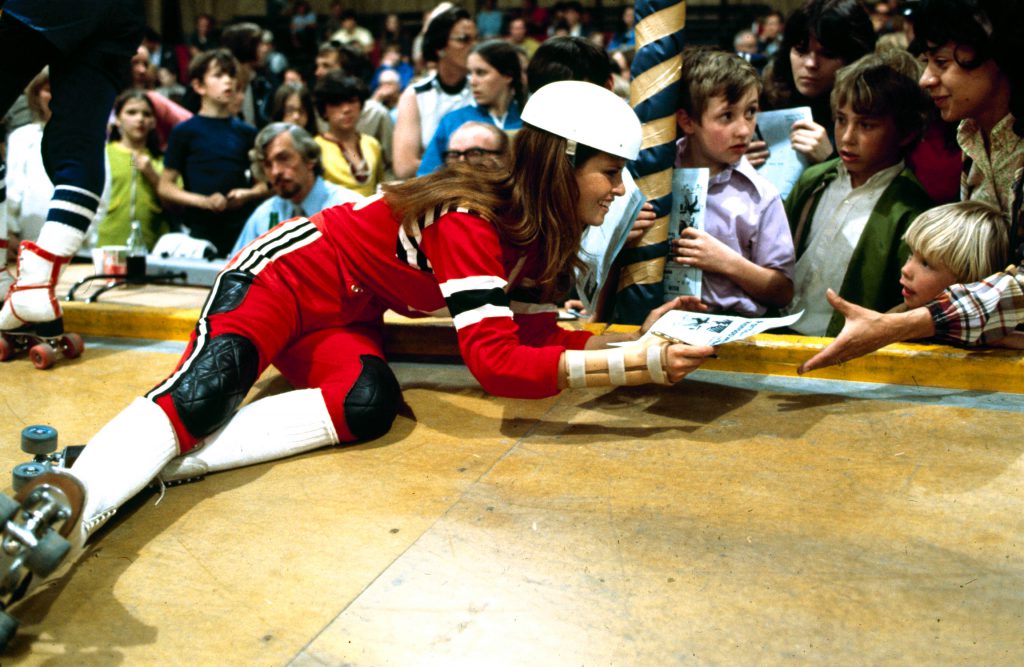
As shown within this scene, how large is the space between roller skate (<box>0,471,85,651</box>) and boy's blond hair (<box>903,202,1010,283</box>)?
2.43m

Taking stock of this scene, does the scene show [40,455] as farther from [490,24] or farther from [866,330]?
[490,24]

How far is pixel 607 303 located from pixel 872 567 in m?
1.75

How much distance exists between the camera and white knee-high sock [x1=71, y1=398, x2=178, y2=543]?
2.11 m

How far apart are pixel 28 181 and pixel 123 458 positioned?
13.0 ft

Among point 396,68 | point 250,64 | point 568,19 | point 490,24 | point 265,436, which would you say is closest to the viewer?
point 265,436

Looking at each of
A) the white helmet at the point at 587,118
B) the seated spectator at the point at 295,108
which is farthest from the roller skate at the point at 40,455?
the seated spectator at the point at 295,108

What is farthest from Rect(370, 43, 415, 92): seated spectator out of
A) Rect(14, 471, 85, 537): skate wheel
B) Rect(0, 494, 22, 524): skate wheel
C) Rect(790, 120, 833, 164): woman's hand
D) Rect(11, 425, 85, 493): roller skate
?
Rect(0, 494, 22, 524): skate wheel

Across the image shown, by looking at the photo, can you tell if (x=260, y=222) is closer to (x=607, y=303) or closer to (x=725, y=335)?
(x=607, y=303)

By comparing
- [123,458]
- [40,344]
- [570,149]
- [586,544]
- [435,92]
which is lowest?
[586,544]

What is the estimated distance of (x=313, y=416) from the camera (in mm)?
2600

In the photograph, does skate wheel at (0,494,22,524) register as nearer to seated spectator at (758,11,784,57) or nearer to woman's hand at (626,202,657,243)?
woman's hand at (626,202,657,243)

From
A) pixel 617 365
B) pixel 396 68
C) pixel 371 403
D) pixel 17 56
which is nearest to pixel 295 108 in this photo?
pixel 17 56

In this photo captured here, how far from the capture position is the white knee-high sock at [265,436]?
8.09ft

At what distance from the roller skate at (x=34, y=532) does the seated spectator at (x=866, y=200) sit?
8.30 feet
